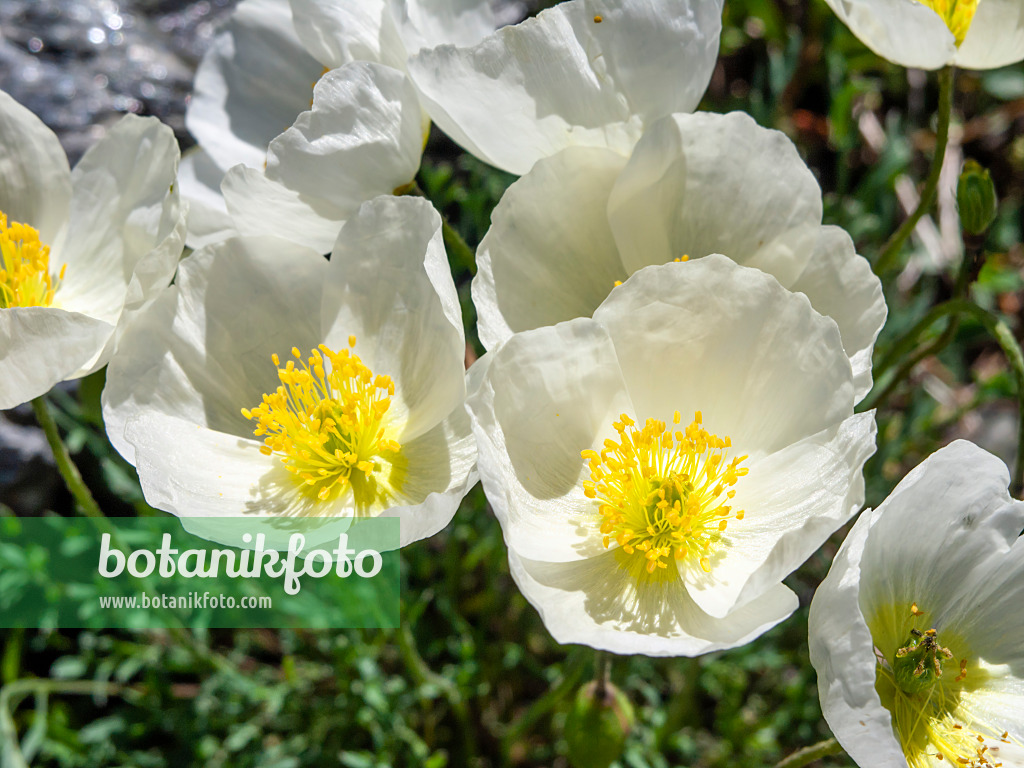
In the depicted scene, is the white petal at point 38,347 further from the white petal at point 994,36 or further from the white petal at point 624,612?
the white petal at point 994,36

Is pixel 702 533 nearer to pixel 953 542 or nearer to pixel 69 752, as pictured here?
pixel 953 542

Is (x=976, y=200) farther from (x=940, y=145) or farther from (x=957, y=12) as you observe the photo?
(x=957, y=12)

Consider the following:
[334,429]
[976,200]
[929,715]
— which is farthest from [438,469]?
[976,200]

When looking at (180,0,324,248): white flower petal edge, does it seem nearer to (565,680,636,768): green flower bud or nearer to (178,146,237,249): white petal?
(178,146,237,249): white petal

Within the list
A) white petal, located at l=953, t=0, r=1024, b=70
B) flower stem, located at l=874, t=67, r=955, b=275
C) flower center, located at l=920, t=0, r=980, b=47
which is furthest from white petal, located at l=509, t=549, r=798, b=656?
flower center, located at l=920, t=0, r=980, b=47

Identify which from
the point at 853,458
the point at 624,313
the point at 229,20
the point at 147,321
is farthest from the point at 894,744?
the point at 229,20

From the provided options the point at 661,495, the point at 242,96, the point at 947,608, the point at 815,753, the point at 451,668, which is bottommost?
the point at 451,668
